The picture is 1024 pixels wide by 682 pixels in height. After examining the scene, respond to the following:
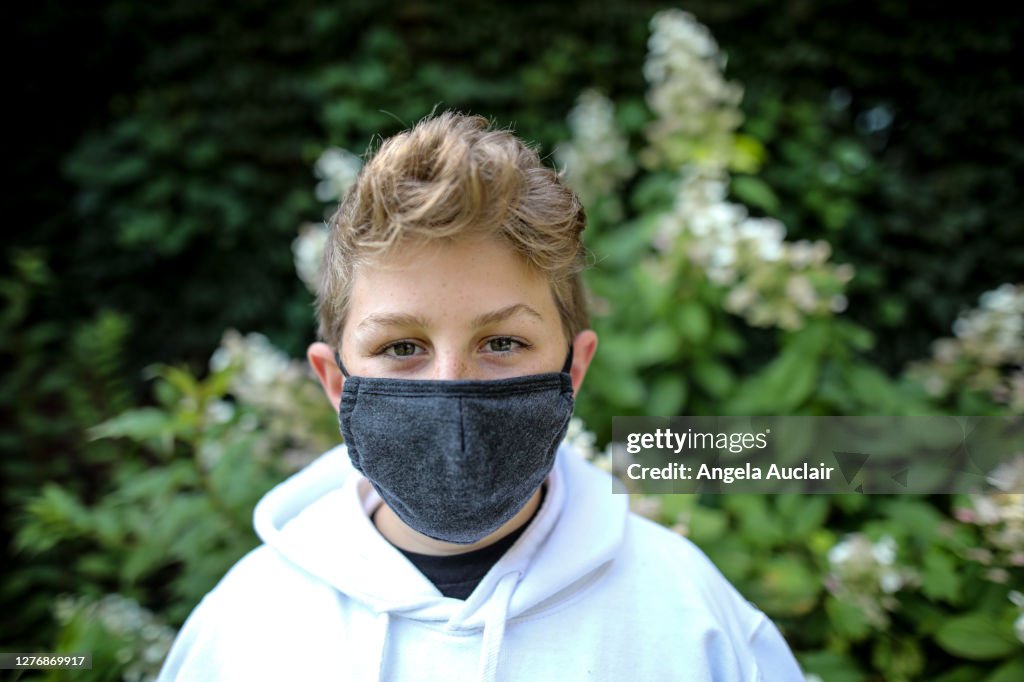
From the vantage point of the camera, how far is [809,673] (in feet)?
6.74

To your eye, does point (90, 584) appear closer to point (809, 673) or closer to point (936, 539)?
point (809, 673)

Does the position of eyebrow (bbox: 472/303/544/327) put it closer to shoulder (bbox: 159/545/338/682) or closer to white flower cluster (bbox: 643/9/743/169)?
shoulder (bbox: 159/545/338/682)

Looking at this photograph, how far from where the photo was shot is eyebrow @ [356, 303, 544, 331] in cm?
119

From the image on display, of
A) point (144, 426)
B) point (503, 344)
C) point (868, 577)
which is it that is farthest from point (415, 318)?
point (868, 577)

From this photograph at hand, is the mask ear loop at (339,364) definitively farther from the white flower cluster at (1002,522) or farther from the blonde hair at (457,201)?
the white flower cluster at (1002,522)

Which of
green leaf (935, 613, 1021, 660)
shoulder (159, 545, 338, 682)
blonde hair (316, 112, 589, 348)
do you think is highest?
blonde hair (316, 112, 589, 348)

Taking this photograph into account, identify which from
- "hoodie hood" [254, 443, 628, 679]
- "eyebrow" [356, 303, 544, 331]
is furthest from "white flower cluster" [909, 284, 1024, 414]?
"eyebrow" [356, 303, 544, 331]

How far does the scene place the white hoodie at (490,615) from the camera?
1.28 m

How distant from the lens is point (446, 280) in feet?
3.87

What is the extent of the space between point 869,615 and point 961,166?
2.86 meters

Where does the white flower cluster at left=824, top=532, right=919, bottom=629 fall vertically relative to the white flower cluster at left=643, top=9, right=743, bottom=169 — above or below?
below

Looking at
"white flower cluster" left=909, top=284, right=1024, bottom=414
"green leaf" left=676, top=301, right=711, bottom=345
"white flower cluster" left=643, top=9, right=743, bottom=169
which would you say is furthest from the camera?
"white flower cluster" left=643, top=9, right=743, bottom=169

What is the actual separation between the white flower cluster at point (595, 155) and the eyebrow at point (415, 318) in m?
2.29

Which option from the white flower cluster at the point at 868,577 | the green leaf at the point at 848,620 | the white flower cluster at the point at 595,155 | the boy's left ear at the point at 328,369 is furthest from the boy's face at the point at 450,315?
the white flower cluster at the point at 595,155
